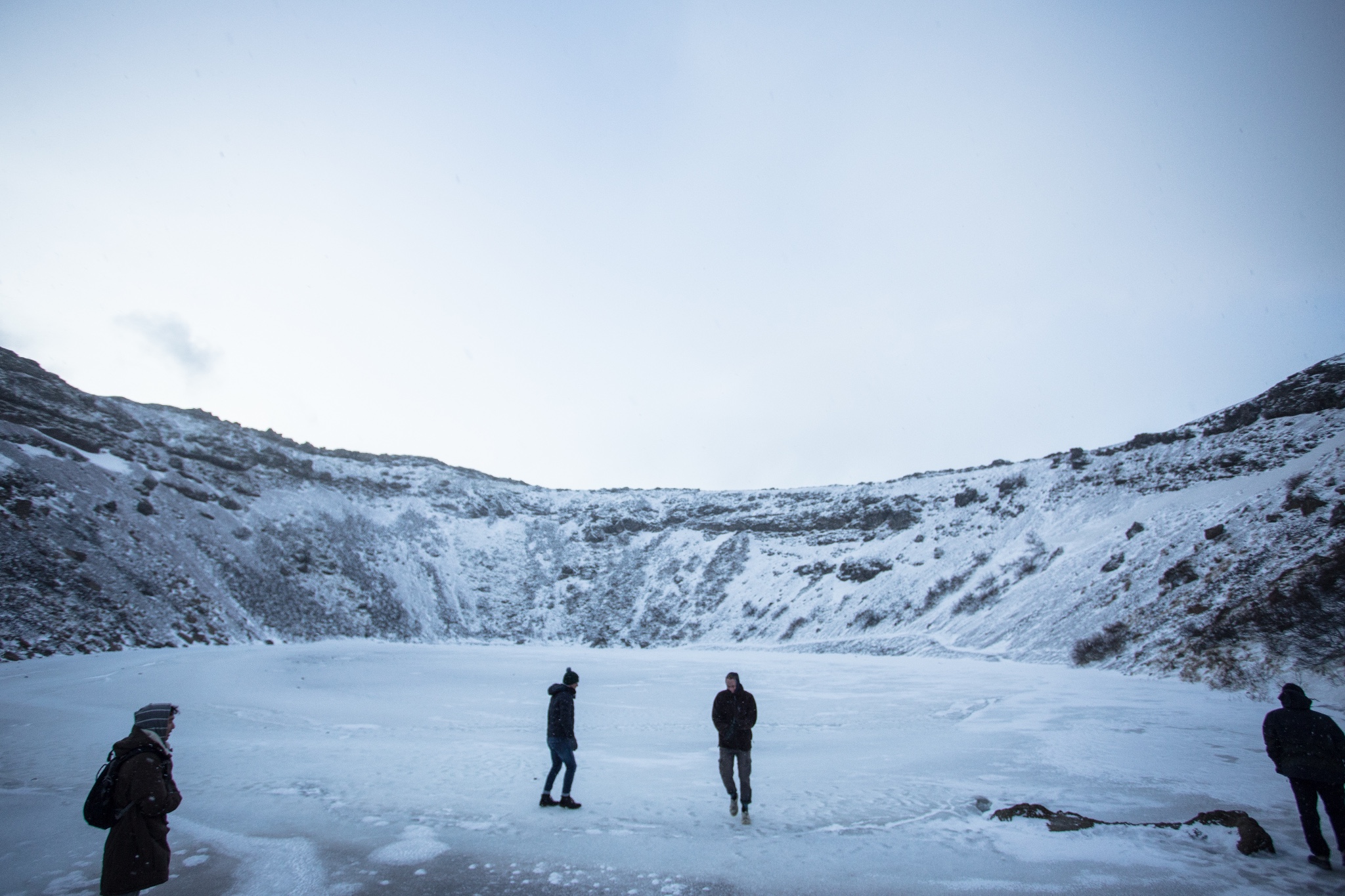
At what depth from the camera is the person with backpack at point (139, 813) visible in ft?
16.0

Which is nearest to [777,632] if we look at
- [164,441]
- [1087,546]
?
[1087,546]

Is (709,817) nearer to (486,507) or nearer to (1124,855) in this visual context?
(1124,855)

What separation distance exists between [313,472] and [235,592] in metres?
26.2

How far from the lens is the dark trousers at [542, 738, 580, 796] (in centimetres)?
873

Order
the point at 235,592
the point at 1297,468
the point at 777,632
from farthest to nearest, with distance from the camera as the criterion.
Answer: the point at 777,632, the point at 235,592, the point at 1297,468

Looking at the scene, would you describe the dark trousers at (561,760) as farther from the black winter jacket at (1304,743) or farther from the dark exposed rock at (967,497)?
the dark exposed rock at (967,497)

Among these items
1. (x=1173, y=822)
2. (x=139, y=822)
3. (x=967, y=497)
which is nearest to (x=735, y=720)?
(x=1173, y=822)

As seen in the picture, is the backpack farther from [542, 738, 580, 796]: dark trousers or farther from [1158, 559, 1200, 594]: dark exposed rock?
[1158, 559, 1200, 594]: dark exposed rock

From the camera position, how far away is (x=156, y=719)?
5434 millimetres

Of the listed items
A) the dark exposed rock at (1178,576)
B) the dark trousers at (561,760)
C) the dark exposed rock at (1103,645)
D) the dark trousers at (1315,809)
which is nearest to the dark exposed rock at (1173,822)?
the dark trousers at (1315,809)

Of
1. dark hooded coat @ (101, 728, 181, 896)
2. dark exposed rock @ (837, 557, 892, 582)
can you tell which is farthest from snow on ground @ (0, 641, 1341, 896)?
dark exposed rock @ (837, 557, 892, 582)

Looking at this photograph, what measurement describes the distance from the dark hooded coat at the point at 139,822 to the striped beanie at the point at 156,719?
0.15 m

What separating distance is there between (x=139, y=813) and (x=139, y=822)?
0.07 metres

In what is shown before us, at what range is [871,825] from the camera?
7.88m
